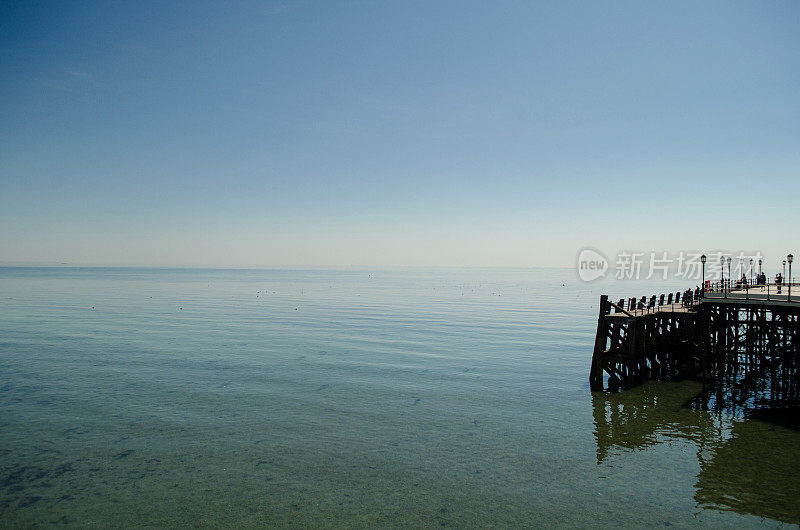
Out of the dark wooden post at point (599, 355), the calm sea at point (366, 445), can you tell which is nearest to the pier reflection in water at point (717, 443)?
the calm sea at point (366, 445)

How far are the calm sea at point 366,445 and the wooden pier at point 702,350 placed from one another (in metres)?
1.67

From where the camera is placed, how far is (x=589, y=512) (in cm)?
1248

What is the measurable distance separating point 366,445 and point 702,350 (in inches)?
841

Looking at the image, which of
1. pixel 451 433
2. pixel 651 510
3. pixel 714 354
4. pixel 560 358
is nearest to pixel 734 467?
pixel 651 510

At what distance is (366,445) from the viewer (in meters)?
17.0

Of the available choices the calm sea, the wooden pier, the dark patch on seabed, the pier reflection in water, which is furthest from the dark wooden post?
the dark patch on seabed

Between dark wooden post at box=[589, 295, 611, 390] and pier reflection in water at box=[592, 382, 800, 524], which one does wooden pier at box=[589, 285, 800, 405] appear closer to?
dark wooden post at box=[589, 295, 611, 390]

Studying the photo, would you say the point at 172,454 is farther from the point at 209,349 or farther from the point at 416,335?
the point at 416,335

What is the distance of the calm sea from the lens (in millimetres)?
12586

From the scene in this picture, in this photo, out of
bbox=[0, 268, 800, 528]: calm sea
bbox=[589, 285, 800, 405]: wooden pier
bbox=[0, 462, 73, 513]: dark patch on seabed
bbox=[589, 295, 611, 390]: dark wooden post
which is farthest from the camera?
bbox=[589, 295, 611, 390]: dark wooden post

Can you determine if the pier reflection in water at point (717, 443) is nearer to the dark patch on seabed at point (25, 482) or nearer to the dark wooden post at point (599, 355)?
the dark wooden post at point (599, 355)

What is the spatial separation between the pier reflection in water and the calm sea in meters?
0.07

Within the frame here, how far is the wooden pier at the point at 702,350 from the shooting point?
2488cm

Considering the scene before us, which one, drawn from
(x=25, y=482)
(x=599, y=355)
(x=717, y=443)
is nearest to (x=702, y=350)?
(x=599, y=355)
